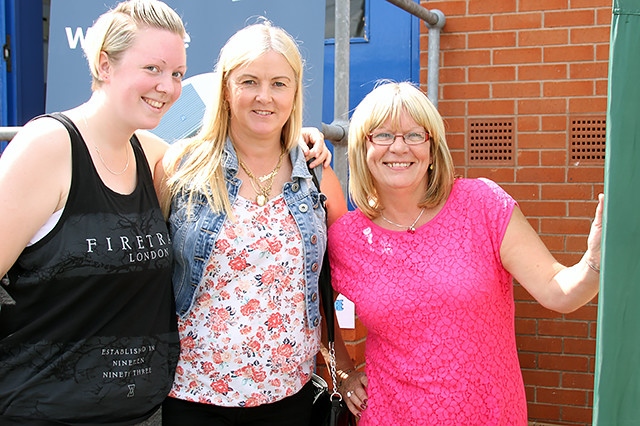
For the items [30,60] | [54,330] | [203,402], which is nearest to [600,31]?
[203,402]

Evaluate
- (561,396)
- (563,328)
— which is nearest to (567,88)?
(563,328)

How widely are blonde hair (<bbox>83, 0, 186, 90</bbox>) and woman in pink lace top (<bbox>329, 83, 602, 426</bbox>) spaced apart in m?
0.75

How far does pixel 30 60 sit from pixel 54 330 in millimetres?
3578

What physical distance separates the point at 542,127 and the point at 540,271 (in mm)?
1945

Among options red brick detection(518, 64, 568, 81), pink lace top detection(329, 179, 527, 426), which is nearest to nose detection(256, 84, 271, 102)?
pink lace top detection(329, 179, 527, 426)

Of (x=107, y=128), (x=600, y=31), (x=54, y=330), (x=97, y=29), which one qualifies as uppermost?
(x=600, y=31)

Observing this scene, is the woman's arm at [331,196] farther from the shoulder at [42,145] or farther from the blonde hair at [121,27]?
the shoulder at [42,145]

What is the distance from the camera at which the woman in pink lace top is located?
224 cm

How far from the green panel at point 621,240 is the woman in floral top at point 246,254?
1.19 metres

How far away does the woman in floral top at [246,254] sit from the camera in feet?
7.61

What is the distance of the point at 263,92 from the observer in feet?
7.86

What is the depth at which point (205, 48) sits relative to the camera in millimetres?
3621

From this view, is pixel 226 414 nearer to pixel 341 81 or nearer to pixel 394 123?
pixel 394 123

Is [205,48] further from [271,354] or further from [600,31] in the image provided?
[600,31]
